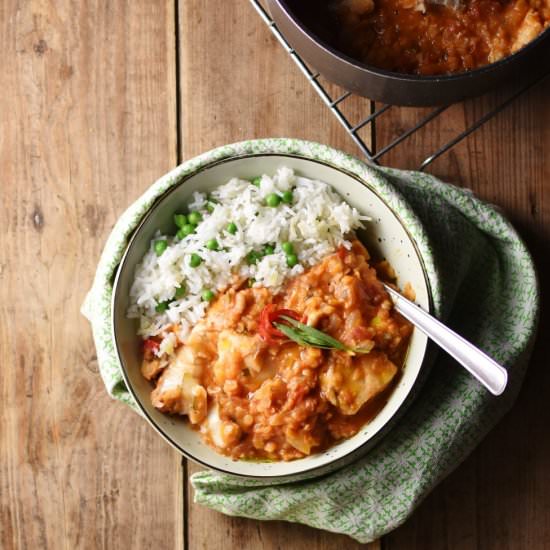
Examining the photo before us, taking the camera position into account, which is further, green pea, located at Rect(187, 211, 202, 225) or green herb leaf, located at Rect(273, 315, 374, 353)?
green pea, located at Rect(187, 211, 202, 225)

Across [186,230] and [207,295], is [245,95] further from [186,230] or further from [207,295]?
[207,295]

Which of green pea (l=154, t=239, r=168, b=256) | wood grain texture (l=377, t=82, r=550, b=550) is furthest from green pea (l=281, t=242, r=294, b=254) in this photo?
wood grain texture (l=377, t=82, r=550, b=550)

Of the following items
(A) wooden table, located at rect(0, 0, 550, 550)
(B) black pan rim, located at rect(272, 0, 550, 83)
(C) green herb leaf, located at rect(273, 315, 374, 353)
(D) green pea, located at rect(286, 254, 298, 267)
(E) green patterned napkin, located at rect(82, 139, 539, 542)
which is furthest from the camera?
(A) wooden table, located at rect(0, 0, 550, 550)

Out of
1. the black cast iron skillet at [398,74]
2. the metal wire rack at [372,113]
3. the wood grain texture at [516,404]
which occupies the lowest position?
the wood grain texture at [516,404]

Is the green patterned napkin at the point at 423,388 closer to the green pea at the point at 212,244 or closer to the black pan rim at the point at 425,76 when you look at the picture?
the green pea at the point at 212,244

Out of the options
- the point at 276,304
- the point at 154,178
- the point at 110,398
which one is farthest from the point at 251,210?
the point at 110,398

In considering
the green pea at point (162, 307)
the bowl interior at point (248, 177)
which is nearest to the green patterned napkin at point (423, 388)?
the bowl interior at point (248, 177)

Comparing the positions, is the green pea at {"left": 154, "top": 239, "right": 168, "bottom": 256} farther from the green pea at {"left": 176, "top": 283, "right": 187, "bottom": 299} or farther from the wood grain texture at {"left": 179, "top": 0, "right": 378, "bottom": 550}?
the wood grain texture at {"left": 179, "top": 0, "right": 378, "bottom": 550}
